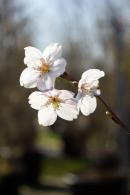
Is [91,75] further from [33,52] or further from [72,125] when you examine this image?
[72,125]

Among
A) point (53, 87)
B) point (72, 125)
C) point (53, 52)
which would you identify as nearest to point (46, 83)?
point (53, 87)

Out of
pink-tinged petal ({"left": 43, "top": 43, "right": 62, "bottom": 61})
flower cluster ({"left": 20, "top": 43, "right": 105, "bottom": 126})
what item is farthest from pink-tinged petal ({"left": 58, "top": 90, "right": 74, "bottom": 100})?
pink-tinged petal ({"left": 43, "top": 43, "right": 62, "bottom": 61})

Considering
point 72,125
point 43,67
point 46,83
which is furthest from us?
point 72,125

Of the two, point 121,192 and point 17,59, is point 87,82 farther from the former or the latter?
point 17,59

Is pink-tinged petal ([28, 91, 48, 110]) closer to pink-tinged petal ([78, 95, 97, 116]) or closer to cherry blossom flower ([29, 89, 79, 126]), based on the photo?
cherry blossom flower ([29, 89, 79, 126])

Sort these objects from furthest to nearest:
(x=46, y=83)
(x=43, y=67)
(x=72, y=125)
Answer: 1. (x=72, y=125)
2. (x=43, y=67)
3. (x=46, y=83)

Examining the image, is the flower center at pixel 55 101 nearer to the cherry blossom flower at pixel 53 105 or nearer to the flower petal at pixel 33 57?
the cherry blossom flower at pixel 53 105

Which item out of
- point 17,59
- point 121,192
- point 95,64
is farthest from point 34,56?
point 95,64
